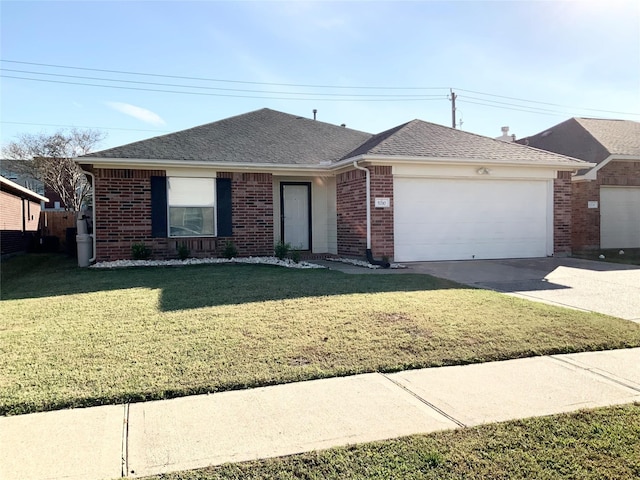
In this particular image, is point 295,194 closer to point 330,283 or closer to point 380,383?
point 330,283

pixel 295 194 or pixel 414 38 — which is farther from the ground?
pixel 414 38

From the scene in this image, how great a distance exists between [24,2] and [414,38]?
903 centimetres

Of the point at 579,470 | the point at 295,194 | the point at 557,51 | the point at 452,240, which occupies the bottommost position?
the point at 579,470

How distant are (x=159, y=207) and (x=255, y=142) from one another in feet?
12.0

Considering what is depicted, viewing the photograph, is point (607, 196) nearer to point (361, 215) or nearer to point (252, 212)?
point (361, 215)

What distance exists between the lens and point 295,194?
14203 millimetres

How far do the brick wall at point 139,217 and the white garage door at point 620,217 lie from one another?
12.2 meters

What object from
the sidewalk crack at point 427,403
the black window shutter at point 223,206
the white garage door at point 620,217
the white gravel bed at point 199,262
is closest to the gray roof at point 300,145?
the black window shutter at point 223,206

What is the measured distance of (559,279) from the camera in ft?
31.3

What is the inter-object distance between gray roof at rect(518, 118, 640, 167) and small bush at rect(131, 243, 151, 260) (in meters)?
15.0

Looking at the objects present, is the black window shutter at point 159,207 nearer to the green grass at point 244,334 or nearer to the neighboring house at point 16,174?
the green grass at point 244,334

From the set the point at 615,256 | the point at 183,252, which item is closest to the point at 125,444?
the point at 183,252

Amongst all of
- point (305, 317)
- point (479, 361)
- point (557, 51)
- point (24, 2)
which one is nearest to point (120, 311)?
point (305, 317)

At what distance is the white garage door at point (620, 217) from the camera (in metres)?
16.4
